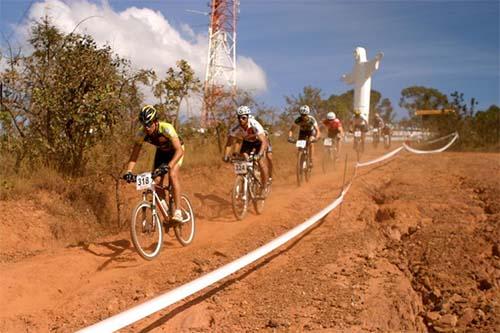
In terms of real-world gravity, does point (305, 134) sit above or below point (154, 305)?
above

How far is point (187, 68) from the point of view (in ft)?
38.8

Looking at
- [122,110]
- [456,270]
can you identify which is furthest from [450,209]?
[122,110]

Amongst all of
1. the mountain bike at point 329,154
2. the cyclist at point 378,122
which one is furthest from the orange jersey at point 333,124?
the cyclist at point 378,122

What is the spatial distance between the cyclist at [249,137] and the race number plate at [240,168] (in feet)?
0.77

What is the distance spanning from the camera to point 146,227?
6.35m

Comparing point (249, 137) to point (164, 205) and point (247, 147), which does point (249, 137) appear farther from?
point (164, 205)

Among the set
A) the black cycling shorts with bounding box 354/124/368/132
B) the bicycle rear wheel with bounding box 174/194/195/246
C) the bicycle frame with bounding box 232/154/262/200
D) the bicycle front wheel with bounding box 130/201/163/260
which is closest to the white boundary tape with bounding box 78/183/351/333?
the bicycle front wheel with bounding box 130/201/163/260

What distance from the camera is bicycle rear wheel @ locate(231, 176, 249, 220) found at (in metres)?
8.53

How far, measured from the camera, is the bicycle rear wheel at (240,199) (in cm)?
853

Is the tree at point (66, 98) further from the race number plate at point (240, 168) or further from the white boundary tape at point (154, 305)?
the white boundary tape at point (154, 305)

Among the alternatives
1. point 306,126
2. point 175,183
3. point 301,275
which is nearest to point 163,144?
point 175,183

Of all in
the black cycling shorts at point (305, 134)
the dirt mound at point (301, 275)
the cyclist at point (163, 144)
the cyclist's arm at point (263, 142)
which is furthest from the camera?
the black cycling shorts at point (305, 134)

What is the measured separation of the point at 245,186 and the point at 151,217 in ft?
8.45

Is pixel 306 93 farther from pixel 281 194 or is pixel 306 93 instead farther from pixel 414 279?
pixel 414 279
